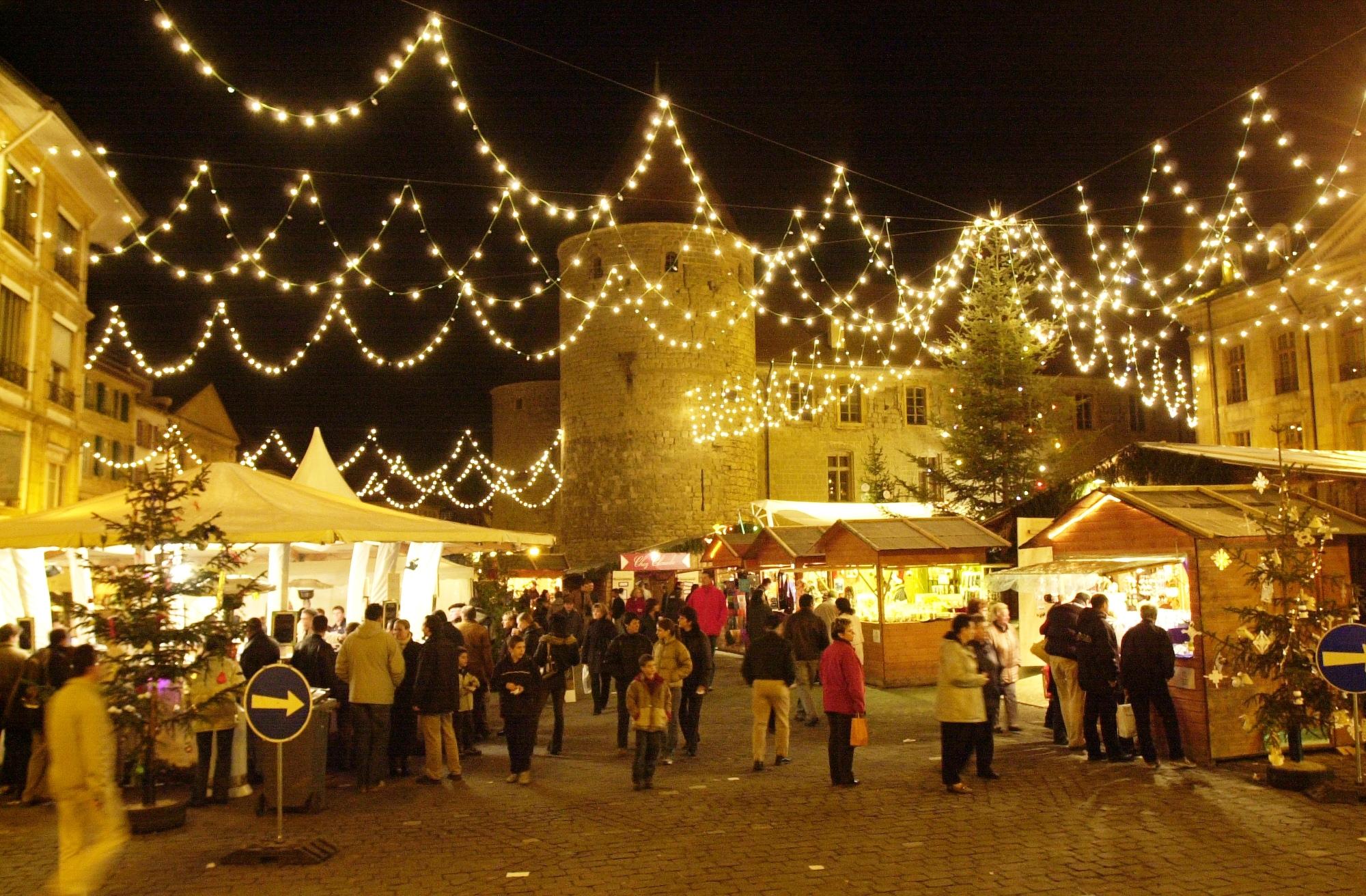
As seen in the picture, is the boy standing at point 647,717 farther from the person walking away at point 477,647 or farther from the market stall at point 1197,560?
the market stall at point 1197,560

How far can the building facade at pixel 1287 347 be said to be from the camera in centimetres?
2416

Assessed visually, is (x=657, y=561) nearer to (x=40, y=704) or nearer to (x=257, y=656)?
(x=257, y=656)

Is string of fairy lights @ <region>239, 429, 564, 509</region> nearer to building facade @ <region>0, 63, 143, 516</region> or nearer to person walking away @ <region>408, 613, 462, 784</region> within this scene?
building facade @ <region>0, 63, 143, 516</region>

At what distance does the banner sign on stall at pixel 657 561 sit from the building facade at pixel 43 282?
530 inches

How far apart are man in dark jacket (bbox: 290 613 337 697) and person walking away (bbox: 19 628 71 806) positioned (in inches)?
68.0

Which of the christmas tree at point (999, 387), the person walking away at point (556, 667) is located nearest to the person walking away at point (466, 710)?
the person walking away at point (556, 667)

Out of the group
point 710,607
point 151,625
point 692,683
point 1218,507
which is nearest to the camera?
point 151,625

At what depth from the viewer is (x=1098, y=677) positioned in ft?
30.2

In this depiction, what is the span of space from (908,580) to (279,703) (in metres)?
11.8

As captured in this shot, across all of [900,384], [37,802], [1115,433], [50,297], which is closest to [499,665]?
[37,802]

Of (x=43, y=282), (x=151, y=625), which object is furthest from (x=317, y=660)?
(x=43, y=282)

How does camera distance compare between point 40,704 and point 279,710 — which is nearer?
point 279,710

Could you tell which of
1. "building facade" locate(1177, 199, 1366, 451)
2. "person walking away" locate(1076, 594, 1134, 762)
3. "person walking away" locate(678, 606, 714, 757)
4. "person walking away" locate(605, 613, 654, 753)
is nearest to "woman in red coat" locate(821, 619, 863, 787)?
"person walking away" locate(678, 606, 714, 757)

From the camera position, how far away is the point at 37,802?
8.27 m
